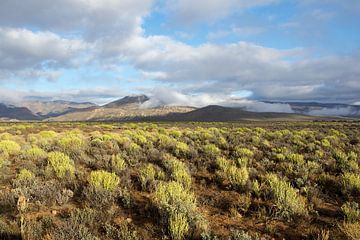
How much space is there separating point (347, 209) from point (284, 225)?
4.69 feet

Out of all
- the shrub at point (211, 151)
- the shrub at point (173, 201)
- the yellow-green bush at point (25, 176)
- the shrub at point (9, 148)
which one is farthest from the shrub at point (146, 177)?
the shrub at point (9, 148)

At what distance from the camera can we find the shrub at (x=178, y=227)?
5180 mm

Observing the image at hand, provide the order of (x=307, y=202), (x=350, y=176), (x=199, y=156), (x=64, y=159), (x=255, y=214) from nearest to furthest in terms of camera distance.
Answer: (x=255, y=214), (x=307, y=202), (x=350, y=176), (x=64, y=159), (x=199, y=156)

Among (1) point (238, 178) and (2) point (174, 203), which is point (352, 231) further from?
(1) point (238, 178)

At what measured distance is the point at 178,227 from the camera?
5.33 meters

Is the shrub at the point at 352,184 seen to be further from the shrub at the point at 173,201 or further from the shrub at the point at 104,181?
the shrub at the point at 104,181

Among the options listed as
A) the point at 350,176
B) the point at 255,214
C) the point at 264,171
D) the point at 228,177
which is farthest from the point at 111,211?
the point at 350,176

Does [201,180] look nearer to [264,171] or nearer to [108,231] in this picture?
[264,171]

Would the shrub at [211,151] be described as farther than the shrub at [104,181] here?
Yes

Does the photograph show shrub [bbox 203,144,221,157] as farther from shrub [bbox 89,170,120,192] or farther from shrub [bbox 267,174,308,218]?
shrub [bbox 89,170,120,192]

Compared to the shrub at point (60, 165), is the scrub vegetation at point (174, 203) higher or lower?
lower

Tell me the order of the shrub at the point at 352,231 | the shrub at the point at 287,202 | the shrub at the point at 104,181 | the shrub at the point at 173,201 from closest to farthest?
the shrub at the point at 352,231
the shrub at the point at 173,201
the shrub at the point at 287,202
the shrub at the point at 104,181

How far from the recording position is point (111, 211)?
6203mm

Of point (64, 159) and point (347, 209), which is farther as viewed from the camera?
point (64, 159)
